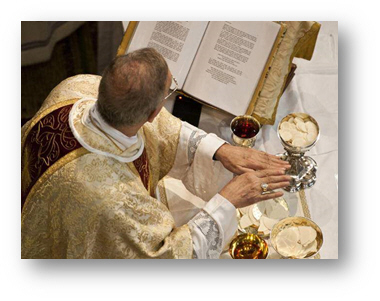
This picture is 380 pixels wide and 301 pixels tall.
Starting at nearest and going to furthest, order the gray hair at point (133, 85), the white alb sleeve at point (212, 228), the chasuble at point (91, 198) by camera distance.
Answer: the gray hair at point (133, 85)
the chasuble at point (91, 198)
the white alb sleeve at point (212, 228)

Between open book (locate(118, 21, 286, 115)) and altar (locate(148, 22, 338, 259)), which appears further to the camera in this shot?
open book (locate(118, 21, 286, 115))

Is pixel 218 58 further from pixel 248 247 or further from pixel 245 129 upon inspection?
pixel 248 247

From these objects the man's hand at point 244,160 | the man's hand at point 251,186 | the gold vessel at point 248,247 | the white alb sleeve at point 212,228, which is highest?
the man's hand at point 244,160

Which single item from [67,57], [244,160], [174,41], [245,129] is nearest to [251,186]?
[244,160]

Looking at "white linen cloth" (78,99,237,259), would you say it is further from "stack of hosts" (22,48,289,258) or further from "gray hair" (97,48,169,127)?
"gray hair" (97,48,169,127)

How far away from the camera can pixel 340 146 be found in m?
2.36

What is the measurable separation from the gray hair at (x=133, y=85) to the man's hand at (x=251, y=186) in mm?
555

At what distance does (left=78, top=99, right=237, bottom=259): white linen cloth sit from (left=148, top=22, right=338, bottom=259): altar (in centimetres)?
10

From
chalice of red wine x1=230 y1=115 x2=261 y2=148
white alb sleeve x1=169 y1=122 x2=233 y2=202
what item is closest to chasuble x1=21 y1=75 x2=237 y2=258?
white alb sleeve x1=169 y1=122 x2=233 y2=202

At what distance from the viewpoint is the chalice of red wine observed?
272 cm

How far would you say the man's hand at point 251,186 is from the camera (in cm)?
233

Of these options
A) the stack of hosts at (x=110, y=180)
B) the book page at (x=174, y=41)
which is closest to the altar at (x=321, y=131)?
the book page at (x=174, y=41)

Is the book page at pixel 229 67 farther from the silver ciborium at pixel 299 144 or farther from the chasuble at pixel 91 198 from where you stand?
the chasuble at pixel 91 198

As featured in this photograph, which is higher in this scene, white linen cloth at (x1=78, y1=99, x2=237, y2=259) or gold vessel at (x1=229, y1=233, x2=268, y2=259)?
white linen cloth at (x1=78, y1=99, x2=237, y2=259)
